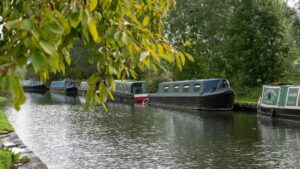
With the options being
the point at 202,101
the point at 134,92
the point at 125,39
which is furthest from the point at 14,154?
the point at 134,92

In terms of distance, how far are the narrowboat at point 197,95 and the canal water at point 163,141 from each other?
11.8 feet

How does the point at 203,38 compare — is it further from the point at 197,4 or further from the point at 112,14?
the point at 112,14

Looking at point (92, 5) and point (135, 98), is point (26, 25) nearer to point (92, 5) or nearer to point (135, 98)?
point (92, 5)

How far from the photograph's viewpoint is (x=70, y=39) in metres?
3.24

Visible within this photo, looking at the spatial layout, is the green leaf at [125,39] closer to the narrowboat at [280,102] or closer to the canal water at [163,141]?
the canal water at [163,141]

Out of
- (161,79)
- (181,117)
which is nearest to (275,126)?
(181,117)

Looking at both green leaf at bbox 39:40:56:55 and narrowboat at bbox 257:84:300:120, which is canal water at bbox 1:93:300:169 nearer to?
narrowboat at bbox 257:84:300:120

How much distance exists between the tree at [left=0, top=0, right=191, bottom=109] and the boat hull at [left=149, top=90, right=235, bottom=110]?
28798mm

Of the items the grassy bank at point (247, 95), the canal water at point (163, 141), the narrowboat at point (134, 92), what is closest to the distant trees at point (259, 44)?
the grassy bank at point (247, 95)

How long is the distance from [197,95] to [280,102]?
935cm

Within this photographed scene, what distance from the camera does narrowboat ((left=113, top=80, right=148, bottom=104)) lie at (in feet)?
146

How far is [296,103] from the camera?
82.1 ft

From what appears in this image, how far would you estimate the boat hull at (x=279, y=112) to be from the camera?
24.8 metres

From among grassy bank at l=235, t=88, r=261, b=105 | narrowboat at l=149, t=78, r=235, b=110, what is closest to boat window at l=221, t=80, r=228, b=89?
narrowboat at l=149, t=78, r=235, b=110
